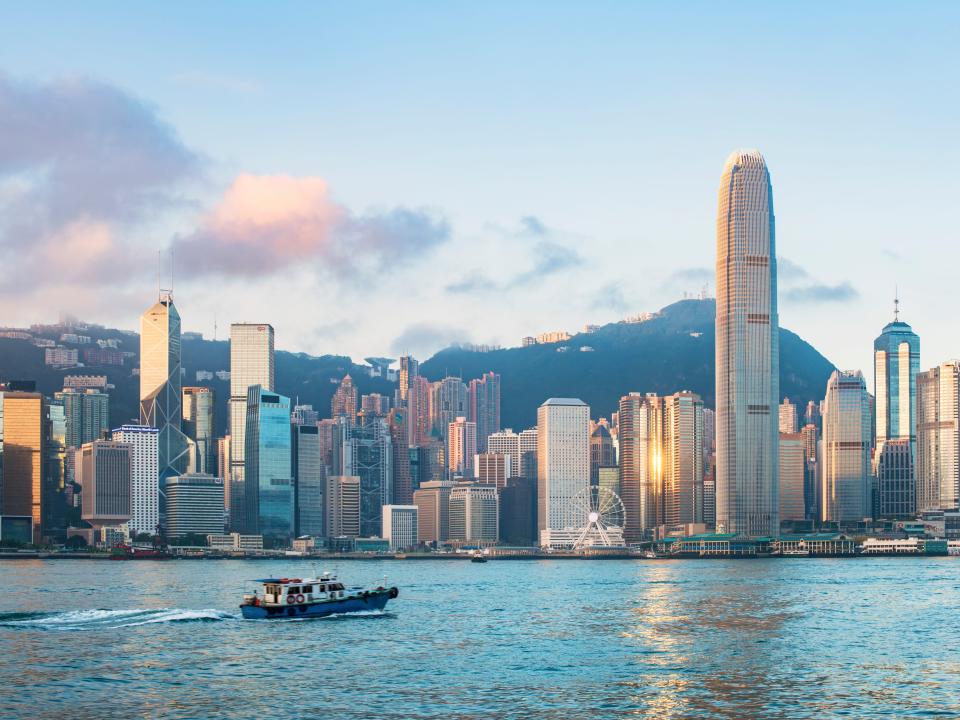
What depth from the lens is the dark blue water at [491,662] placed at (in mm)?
77562

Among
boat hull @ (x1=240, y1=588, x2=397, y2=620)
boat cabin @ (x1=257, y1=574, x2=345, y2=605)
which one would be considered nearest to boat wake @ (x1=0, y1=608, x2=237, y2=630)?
boat hull @ (x1=240, y1=588, x2=397, y2=620)

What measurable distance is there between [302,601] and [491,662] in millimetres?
33499

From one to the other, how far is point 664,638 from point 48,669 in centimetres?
4489

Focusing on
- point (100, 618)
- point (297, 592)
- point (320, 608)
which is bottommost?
point (100, 618)

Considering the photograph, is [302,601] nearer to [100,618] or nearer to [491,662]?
[100,618]

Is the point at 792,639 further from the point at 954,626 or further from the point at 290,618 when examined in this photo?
the point at 290,618

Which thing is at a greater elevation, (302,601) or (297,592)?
(297,592)

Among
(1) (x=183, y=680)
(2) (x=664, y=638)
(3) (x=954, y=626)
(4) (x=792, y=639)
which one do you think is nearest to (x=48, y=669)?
(1) (x=183, y=680)

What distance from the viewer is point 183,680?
87.0m

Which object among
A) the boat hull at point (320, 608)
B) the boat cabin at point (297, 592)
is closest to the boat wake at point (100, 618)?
the boat hull at point (320, 608)

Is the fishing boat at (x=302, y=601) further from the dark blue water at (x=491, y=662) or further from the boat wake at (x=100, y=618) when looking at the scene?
the boat wake at (x=100, y=618)

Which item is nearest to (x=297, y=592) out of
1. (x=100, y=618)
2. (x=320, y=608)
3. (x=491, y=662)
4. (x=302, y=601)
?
(x=302, y=601)

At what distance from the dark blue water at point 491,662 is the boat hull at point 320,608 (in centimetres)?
214

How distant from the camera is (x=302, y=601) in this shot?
12525cm
